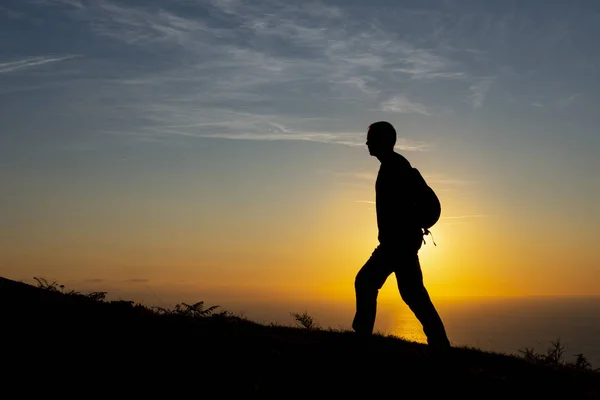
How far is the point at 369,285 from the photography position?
28.3 ft

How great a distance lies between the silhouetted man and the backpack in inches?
3.9

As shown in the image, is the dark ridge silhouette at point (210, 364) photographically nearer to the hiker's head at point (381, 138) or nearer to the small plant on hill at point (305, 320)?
the hiker's head at point (381, 138)

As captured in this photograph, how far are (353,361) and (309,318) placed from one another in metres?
6.12

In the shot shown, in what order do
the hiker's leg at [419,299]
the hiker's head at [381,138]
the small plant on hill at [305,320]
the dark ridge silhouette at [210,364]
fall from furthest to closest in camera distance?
the small plant on hill at [305,320], the hiker's head at [381,138], the hiker's leg at [419,299], the dark ridge silhouette at [210,364]

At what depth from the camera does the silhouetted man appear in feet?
28.0

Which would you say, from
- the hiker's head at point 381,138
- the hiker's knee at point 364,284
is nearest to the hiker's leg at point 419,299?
the hiker's knee at point 364,284

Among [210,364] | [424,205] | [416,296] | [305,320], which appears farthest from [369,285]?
[305,320]

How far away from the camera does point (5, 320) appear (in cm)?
847

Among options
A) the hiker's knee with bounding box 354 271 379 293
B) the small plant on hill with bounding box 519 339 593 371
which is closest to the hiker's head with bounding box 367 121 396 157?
the hiker's knee with bounding box 354 271 379 293

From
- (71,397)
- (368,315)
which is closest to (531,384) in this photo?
(368,315)

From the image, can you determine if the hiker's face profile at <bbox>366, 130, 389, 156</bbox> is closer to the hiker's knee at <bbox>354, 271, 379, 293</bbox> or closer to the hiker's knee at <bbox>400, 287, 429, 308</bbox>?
the hiker's knee at <bbox>354, 271, 379, 293</bbox>

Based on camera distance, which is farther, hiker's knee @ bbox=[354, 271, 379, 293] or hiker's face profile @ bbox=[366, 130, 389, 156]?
hiker's face profile @ bbox=[366, 130, 389, 156]

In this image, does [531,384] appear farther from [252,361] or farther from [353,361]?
[252,361]

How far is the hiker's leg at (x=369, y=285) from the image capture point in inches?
339
